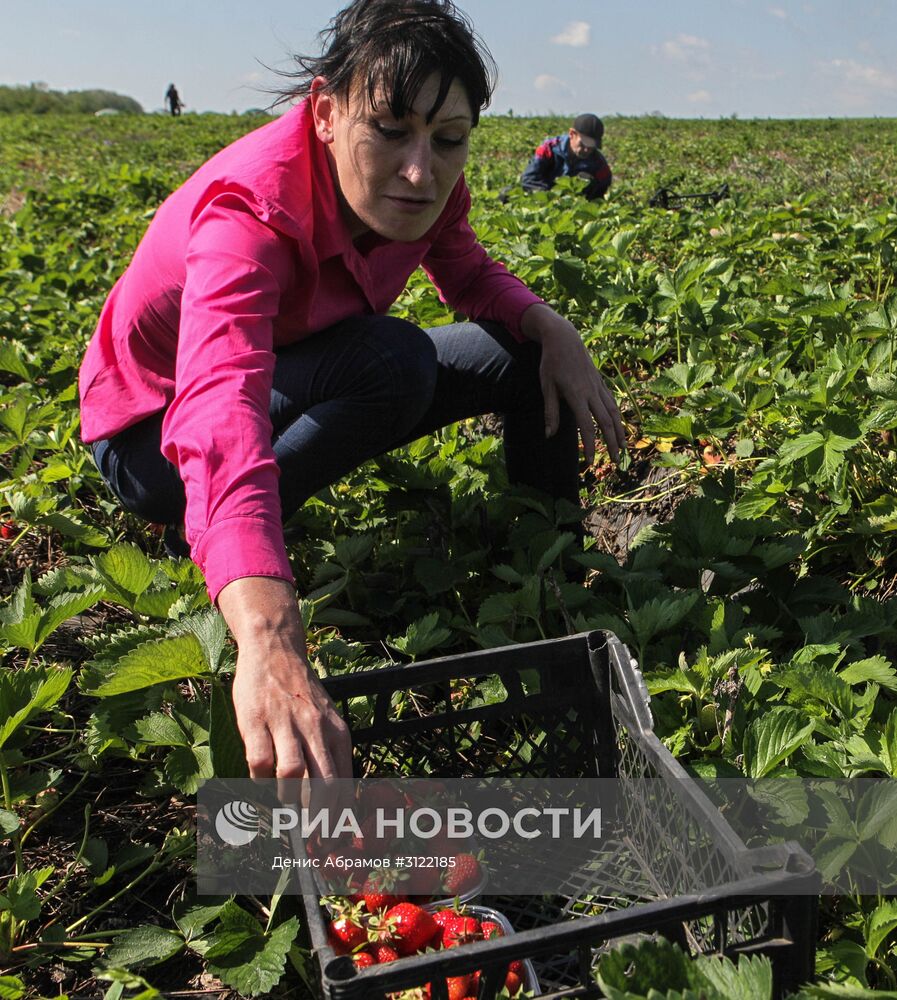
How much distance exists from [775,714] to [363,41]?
129 centimetres

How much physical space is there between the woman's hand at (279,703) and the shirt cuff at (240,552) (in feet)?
0.11

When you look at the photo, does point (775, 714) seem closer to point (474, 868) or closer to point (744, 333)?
point (474, 868)

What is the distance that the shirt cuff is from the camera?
1.25 m

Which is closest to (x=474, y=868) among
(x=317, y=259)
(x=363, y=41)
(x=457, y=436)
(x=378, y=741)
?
(x=378, y=741)

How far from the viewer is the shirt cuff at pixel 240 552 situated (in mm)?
1249

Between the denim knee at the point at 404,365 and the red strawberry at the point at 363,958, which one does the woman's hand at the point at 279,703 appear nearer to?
the red strawberry at the point at 363,958

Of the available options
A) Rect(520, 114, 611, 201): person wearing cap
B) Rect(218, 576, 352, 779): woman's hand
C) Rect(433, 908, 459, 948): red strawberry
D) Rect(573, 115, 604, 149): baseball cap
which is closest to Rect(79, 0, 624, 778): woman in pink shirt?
Rect(218, 576, 352, 779): woman's hand

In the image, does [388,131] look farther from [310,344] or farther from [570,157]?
[570,157]

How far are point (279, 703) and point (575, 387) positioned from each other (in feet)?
4.15

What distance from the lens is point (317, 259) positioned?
1.91 meters

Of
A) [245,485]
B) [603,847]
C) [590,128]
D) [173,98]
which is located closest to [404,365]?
[245,485]

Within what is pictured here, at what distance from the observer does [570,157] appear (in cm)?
887

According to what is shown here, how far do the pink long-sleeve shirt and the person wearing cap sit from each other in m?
6.61

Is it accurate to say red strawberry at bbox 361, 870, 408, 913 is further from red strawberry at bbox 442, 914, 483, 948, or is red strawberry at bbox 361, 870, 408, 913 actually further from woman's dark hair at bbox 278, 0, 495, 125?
woman's dark hair at bbox 278, 0, 495, 125
